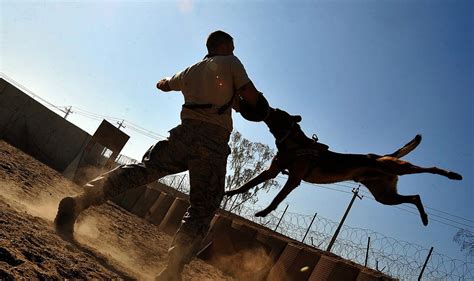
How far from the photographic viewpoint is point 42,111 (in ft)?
28.2

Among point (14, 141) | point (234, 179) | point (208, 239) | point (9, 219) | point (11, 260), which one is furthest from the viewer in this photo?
point (234, 179)

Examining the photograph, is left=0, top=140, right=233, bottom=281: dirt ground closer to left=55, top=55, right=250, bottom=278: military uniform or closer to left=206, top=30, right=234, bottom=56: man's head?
left=55, top=55, right=250, bottom=278: military uniform

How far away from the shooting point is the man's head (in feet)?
10.3

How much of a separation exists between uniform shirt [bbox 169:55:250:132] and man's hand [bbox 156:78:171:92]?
53 centimetres

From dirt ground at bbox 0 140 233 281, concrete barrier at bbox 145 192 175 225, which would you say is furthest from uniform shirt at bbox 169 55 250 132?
concrete barrier at bbox 145 192 175 225

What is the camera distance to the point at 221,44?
3.15 m

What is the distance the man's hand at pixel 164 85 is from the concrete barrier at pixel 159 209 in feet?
12.5

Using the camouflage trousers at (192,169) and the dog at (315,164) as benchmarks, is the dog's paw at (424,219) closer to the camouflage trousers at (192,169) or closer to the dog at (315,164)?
the dog at (315,164)

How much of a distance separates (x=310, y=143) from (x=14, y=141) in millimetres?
7434

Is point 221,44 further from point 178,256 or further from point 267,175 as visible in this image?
point 178,256

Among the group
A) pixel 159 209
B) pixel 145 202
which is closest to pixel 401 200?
pixel 159 209

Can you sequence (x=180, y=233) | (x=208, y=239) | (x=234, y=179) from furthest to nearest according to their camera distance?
(x=234, y=179) → (x=208, y=239) → (x=180, y=233)

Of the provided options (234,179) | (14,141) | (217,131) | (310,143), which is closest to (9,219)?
(217,131)

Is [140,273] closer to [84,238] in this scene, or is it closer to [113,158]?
[84,238]
